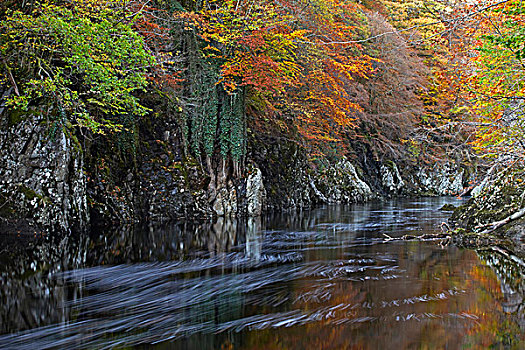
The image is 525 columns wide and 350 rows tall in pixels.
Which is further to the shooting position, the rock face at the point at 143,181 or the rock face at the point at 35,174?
the rock face at the point at 143,181

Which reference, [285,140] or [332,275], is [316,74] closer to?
[285,140]

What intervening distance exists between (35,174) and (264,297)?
6.72 metres

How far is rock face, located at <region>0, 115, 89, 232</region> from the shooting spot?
31.0ft

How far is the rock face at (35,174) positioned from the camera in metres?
9.45

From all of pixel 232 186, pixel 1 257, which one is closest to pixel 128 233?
pixel 1 257

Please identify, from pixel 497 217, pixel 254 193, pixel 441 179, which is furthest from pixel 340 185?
pixel 497 217

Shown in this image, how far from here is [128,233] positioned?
11.1 metres

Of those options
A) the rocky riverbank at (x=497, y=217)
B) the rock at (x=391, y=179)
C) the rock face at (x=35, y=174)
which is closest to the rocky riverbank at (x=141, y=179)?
the rock face at (x=35, y=174)

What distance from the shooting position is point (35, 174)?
9.66 meters

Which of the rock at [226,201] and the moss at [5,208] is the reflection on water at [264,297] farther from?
the rock at [226,201]

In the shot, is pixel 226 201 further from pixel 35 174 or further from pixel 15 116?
pixel 15 116

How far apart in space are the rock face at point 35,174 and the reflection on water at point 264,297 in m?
0.92

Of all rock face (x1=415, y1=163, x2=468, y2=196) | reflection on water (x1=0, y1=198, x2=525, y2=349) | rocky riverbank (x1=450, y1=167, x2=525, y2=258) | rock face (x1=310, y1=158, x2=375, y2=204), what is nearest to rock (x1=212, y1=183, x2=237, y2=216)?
reflection on water (x1=0, y1=198, x2=525, y2=349)

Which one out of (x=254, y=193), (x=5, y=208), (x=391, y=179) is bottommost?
(x=5, y=208)
